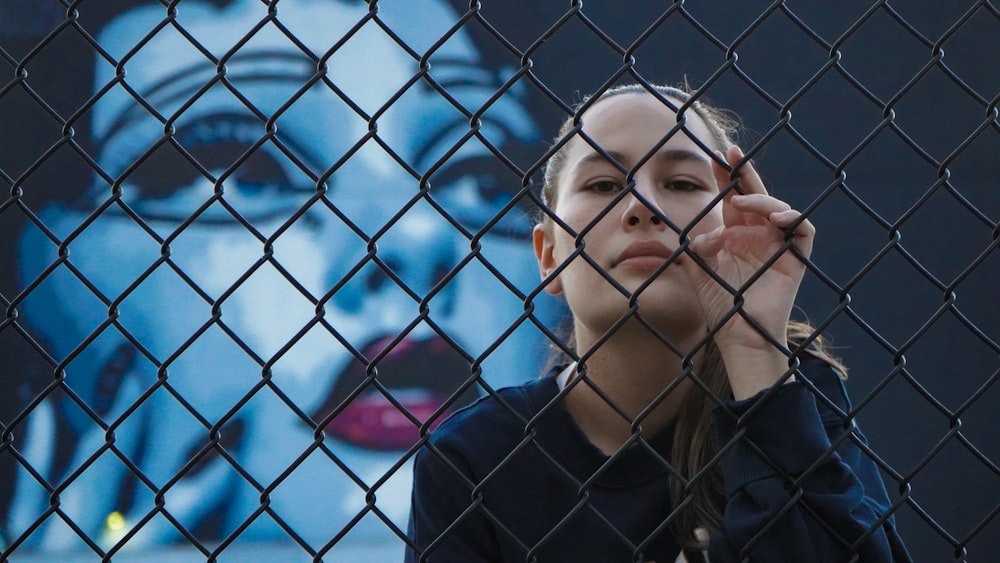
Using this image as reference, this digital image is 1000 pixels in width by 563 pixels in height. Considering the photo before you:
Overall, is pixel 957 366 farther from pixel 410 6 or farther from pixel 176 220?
pixel 176 220

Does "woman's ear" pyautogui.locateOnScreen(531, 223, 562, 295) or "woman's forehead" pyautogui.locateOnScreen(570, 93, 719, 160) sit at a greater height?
"woman's forehead" pyautogui.locateOnScreen(570, 93, 719, 160)

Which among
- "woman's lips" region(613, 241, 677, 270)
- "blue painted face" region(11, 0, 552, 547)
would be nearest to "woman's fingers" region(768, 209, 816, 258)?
"woman's lips" region(613, 241, 677, 270)

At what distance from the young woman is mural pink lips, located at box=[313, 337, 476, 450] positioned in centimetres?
292

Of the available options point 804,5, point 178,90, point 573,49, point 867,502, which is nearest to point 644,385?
point 867,502

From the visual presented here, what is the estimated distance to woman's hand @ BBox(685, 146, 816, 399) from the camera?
4.47 feet

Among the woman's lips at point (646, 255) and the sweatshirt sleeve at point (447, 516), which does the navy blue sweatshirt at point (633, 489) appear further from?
the woman's lips at point (646, 255)

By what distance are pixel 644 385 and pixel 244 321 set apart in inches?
137

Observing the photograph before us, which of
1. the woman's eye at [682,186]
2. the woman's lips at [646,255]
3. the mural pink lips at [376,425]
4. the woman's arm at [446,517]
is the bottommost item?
the mural pink lips at [376,425]

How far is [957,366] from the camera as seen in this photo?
482cm

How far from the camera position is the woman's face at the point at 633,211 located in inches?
63.8

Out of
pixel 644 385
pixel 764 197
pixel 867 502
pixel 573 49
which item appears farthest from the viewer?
pixel 573 49

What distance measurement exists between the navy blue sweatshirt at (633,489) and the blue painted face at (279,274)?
3.08m

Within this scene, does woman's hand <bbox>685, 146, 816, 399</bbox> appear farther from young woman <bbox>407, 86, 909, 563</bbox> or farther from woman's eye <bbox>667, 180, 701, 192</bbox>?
woman's eye <bbox>667, 180, 701, 192</bbox>

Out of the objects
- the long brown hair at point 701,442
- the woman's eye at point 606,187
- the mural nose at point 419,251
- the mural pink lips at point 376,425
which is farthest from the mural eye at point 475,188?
the woman's eye at point 606,187
